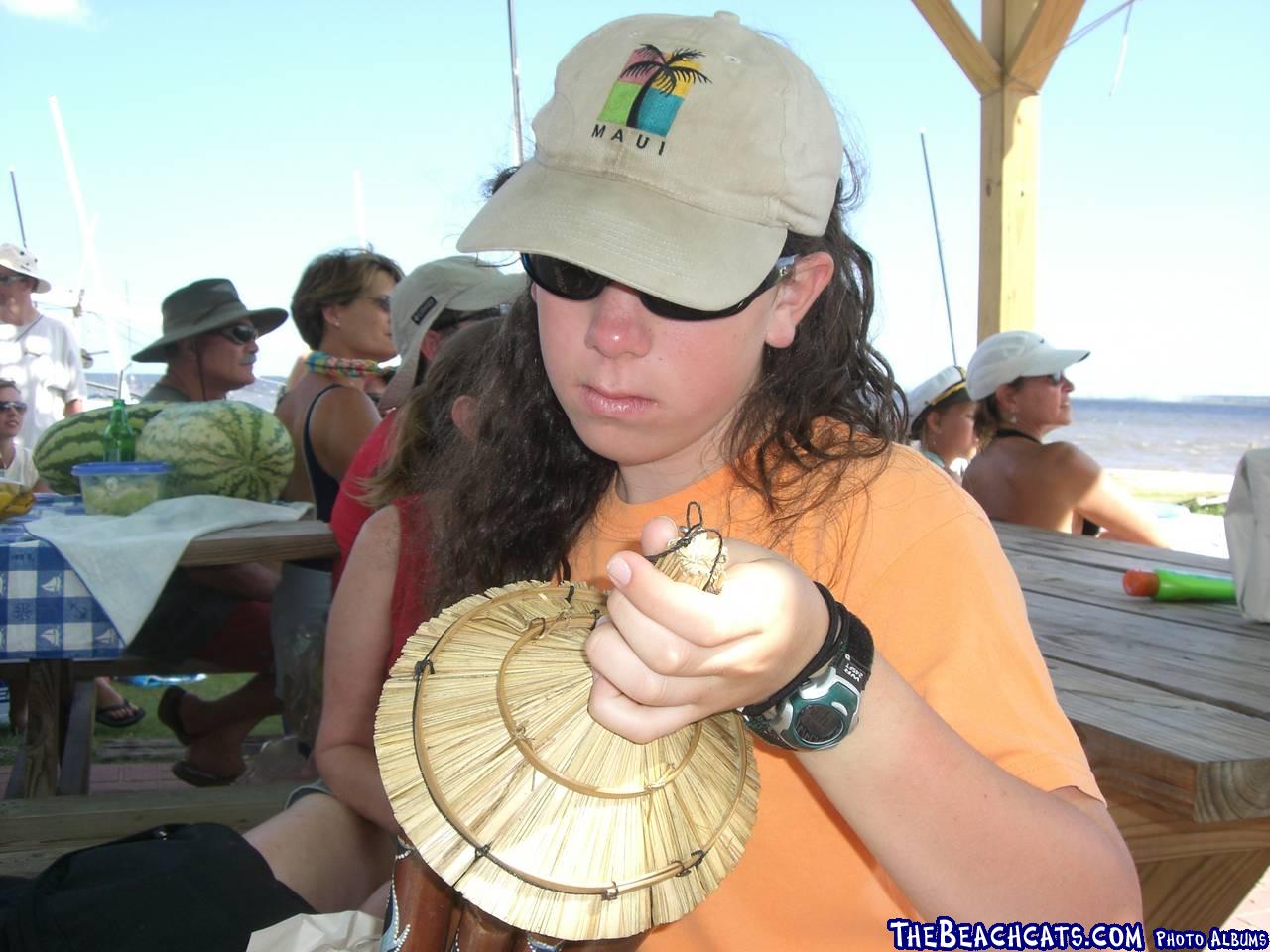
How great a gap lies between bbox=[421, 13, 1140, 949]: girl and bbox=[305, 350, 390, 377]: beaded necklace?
9.83 ft

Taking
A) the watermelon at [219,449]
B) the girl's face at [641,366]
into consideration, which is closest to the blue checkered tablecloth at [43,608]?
the watermelon at [219,449]

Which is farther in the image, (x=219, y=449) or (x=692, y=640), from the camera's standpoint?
(x=219, y=449)

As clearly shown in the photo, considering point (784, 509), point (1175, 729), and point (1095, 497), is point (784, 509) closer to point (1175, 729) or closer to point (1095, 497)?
point (1175, 729)

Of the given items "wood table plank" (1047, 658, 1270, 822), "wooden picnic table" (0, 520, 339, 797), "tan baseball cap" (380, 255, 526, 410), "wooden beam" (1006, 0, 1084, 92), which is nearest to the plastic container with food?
"wooden picnic table" (0, 520, 339, 797)

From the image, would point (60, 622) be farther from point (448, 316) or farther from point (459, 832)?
point (459, 832)

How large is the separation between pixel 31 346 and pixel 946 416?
19.7 feet

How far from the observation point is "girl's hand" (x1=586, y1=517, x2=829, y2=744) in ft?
2.41

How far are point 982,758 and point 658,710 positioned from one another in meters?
0.35

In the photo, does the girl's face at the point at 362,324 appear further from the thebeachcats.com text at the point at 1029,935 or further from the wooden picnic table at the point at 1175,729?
the thebeachcats.com text at the point at 1029,935

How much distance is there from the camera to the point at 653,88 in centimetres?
113

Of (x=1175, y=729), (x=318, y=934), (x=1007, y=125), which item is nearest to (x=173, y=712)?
(x=318, y=934)

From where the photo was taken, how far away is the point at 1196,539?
632 cm

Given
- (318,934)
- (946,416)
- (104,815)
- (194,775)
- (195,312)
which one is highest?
(195,312)

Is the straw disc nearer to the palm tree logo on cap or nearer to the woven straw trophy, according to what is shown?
the woven straw trophy
